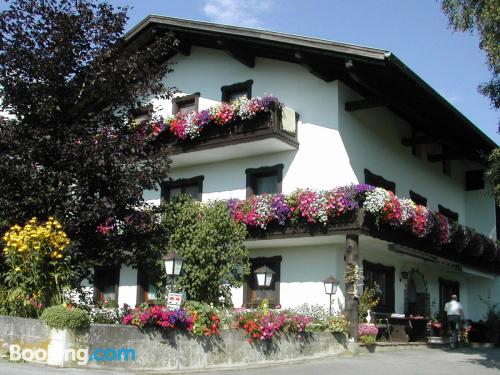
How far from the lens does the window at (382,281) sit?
18703mm

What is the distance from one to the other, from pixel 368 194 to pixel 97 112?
22.9ft

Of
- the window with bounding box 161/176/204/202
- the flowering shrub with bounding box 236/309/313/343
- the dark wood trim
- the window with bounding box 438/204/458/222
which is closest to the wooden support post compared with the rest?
the flowering shrub with bounding box 236/309/313/343

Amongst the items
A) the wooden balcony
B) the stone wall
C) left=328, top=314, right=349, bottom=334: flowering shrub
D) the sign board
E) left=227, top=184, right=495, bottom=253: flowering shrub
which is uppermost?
the wooden balcony

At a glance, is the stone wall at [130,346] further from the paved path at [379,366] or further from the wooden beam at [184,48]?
the wooden beam at [184,48]

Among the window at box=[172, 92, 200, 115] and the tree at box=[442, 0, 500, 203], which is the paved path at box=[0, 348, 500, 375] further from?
the window at box=[172, 92, 200, 115]

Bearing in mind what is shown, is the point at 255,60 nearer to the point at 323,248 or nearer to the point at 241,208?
the point at 241,208

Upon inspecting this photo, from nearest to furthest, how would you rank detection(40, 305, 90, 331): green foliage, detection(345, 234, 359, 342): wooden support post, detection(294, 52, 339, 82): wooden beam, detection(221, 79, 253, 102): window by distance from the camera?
detection(40, 305, 90, 331): green foliage
detection(345, 234, 359, 342): wooden support post
detection(294, 52, 339, 82): wooden beam
detection(221, 79, 253, 102): window

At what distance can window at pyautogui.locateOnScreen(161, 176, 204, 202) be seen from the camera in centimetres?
2012

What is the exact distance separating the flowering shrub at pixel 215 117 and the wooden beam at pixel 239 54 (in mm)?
1981

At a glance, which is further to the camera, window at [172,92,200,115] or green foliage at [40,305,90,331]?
window at [172,92,200,115]

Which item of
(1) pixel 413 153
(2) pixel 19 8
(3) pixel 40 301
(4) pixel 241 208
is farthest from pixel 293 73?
(3) pixel 40 301

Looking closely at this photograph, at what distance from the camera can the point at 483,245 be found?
22.5 metres

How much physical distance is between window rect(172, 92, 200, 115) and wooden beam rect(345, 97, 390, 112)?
5.35 m

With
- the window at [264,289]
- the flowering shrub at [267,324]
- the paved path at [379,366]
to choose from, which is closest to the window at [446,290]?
the paved path at [379,366]
